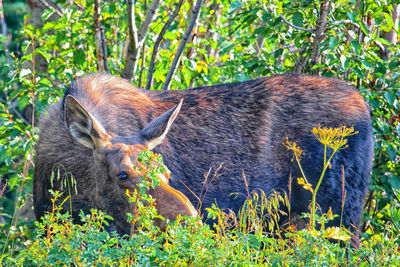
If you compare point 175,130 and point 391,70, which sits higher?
point 391,70

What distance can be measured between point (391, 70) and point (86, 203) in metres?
3.22

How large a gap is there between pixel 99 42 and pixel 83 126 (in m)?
2.12

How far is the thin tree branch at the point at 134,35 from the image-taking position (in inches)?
241

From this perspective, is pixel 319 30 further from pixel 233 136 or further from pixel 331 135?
pixel 331 135

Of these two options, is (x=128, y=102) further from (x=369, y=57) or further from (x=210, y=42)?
(x=369, y=57)

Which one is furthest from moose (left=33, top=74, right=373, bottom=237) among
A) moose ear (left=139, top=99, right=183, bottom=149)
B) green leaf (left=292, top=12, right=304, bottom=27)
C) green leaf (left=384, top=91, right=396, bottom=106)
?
green leaf (left=292, top=12, right=304, bottom=27)

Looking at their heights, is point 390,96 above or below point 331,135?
below

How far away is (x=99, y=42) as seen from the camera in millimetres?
6453

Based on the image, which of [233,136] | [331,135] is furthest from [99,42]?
[331,135]

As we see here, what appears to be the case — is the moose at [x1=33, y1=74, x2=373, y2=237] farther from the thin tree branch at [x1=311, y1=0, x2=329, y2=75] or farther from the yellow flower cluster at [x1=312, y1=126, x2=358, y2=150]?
the yellow flower cluster at [x1=312, y1=126, x2=358, y2=150]

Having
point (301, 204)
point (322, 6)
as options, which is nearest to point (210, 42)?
point (322, 6)

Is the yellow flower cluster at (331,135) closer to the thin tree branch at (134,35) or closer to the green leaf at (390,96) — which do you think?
the green leaf at (390,96)

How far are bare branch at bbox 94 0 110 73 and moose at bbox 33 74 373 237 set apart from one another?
89cm

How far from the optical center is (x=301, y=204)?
213 inches
